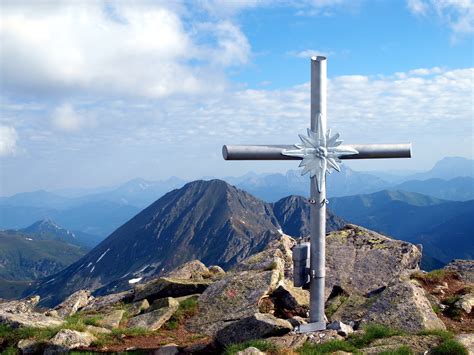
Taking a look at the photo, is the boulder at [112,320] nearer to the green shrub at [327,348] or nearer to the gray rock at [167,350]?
the gray rock at [167,350]

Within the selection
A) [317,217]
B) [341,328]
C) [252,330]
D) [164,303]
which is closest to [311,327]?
[341,328]

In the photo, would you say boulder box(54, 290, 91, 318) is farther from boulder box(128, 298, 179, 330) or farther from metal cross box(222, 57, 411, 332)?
metal cross box(222, 57, 411, 332)

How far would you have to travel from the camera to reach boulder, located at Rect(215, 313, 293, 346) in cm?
1512

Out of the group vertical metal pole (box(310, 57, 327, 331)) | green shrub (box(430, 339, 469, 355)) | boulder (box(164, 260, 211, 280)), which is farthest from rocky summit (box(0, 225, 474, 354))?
vertical metal pole (box(310, 57, 327, 331))

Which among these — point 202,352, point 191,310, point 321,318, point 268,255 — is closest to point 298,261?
point 321,318

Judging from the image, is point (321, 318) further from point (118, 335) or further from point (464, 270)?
point (464, 270)

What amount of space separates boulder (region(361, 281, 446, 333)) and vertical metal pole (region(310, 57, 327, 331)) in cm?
186

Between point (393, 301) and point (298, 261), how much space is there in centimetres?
418

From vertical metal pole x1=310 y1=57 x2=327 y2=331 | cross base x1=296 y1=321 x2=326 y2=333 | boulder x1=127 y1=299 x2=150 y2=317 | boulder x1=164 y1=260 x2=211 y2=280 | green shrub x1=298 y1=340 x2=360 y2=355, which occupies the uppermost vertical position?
vertical metal pole x1=310 y1=57 x2=327 y2=331

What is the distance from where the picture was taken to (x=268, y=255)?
28172mm

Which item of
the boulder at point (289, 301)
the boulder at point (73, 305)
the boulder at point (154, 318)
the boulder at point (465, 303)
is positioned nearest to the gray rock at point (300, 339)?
the boulder at point (289, 301)

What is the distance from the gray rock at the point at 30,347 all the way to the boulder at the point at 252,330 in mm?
6284

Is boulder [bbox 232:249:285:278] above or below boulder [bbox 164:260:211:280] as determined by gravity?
above

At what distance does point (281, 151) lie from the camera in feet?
53.0
